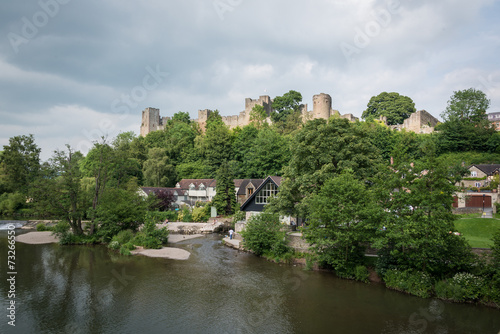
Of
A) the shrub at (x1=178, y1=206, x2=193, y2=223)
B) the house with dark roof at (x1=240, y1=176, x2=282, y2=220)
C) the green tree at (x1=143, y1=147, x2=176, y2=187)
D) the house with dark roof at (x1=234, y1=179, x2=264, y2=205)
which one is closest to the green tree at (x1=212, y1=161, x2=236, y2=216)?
the house with dark roof at (x1=234, y1=179, x2=264, y2=205)

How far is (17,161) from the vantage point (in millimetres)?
45688

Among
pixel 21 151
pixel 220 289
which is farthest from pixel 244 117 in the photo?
pixel 220 289

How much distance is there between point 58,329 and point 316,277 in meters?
12.7

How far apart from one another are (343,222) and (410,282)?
4164 mm

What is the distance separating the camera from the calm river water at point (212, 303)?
12070 millimetres

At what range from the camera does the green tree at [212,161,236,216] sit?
38250 mm

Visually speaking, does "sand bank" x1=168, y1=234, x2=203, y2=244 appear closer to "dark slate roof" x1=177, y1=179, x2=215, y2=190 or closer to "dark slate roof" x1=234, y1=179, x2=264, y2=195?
"dark slate roof" x1=234, y1=179, x2=264, y2=195

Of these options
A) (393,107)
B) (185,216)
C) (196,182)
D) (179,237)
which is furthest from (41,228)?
(393,107)

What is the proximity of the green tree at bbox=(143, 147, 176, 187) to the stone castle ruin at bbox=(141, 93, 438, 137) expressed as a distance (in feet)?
62.4

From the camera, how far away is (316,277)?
18.1 m

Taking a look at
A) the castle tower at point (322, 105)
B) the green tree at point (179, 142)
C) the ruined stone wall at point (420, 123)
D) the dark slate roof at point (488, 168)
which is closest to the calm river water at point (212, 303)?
the dark slate roof at point (488, 168)

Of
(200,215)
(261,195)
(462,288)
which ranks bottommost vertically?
(462,288)

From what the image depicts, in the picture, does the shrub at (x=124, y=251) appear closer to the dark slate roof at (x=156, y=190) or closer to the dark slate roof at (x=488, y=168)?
the dark slate roof at (x=156, y=190)

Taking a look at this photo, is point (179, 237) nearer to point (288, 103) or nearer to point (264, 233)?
point (264, 233)
